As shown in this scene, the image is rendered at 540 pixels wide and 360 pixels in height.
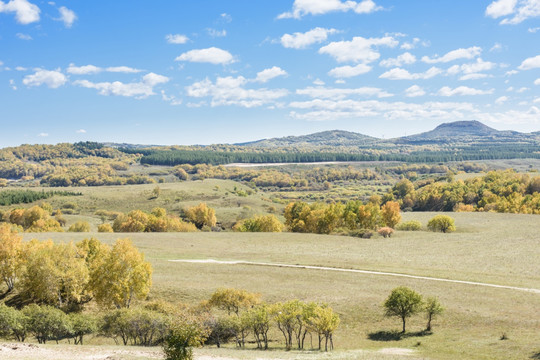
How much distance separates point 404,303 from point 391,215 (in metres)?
85.7

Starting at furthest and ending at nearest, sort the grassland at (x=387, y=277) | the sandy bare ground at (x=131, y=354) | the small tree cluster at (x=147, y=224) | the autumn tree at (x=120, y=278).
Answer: the small tree cluster at (x=147, y=224) → the autumn tree at (x=120, y=278) → the grassland at (x=387, y=277) → the sandy bare ground at (x=131, y=354)

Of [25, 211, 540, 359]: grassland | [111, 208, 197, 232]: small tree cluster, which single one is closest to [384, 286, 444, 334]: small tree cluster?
[25, 211, 540, 359]: grassland

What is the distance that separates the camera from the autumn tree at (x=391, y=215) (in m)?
133

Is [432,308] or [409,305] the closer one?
[432,308]

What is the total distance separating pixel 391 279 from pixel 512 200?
13732 cm

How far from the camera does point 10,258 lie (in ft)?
202

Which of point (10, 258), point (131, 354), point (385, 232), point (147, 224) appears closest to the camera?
point (131, 354)

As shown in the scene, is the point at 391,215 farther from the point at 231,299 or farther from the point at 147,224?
the point at 231,299

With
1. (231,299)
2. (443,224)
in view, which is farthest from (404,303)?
(443,224)

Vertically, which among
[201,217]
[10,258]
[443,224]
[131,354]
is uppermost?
[10,258]

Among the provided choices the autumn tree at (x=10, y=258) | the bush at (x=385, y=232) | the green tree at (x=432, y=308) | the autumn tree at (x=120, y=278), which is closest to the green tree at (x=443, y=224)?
the bush at (x=385, y=232)

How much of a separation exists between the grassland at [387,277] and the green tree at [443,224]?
4.89 m

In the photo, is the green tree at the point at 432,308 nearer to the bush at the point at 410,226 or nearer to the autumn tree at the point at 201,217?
the bush at the point at 410,226

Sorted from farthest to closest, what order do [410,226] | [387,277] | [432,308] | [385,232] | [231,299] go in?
[410,226] < [385,232] < [387,277] < [231,299] < [432,308]
